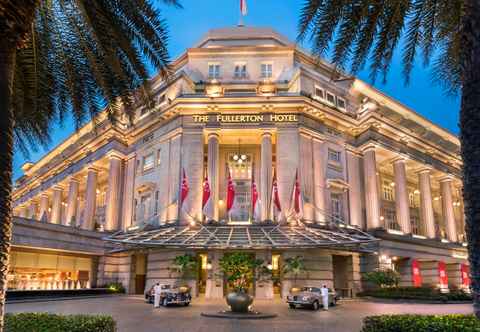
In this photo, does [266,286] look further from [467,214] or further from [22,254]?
[467,214]

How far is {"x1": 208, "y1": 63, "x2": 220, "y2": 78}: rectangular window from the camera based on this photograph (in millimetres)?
43219

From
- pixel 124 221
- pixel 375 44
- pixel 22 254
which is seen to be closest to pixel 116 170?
pixel 124 221

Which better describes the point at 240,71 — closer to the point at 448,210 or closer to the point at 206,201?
the point at 206,201

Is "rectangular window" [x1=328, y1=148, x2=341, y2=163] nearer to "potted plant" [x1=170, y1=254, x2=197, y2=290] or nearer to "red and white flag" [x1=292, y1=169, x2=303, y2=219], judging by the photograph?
"red and white flag" [x1=292, y1=169, x2=303, y2=219]

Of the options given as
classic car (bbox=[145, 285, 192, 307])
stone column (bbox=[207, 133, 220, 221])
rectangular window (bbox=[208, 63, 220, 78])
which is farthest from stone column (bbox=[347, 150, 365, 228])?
classic car (bbox=[145, 285, 192, 307])

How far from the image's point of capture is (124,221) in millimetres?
43375

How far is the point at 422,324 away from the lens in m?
9.77

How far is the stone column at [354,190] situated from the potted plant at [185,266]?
1620cm

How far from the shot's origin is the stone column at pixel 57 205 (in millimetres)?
55562

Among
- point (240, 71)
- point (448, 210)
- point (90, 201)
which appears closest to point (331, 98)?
point (240, 71)

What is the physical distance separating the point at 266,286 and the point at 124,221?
1759 centimetres

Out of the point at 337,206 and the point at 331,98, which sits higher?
the point at 331,98

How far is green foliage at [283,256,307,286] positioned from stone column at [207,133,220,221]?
7.33 m

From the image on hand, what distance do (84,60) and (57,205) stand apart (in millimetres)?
49579
